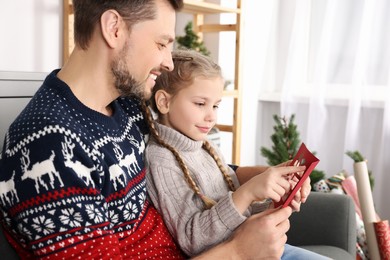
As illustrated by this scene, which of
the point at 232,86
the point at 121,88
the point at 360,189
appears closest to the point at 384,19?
the point at 232,86

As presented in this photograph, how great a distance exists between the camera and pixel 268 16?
3510 mm

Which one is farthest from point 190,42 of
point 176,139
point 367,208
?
point 176,139

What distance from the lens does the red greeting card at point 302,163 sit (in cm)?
116

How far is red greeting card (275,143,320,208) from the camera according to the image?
116 centimetres

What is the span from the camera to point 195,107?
131 cm

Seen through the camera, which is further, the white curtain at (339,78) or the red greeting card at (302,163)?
the white curtain at (339,78)

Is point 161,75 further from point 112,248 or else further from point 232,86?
point 232,86

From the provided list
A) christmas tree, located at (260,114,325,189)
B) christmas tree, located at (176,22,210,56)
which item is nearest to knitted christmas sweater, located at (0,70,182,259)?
christmas tree, located at (260,114,325,189)

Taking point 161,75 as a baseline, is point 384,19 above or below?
above

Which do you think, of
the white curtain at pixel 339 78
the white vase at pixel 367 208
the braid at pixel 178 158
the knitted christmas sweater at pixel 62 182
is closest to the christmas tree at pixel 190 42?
the white curtain at pixel 339 78

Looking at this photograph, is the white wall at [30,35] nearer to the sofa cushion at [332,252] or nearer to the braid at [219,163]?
the braid at [219,163]

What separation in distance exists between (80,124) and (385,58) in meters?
2.35

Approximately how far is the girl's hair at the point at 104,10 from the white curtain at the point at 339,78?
82.7 inches

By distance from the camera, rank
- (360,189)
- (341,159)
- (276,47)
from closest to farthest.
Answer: (360,189)
(341,159)
(276,47)
